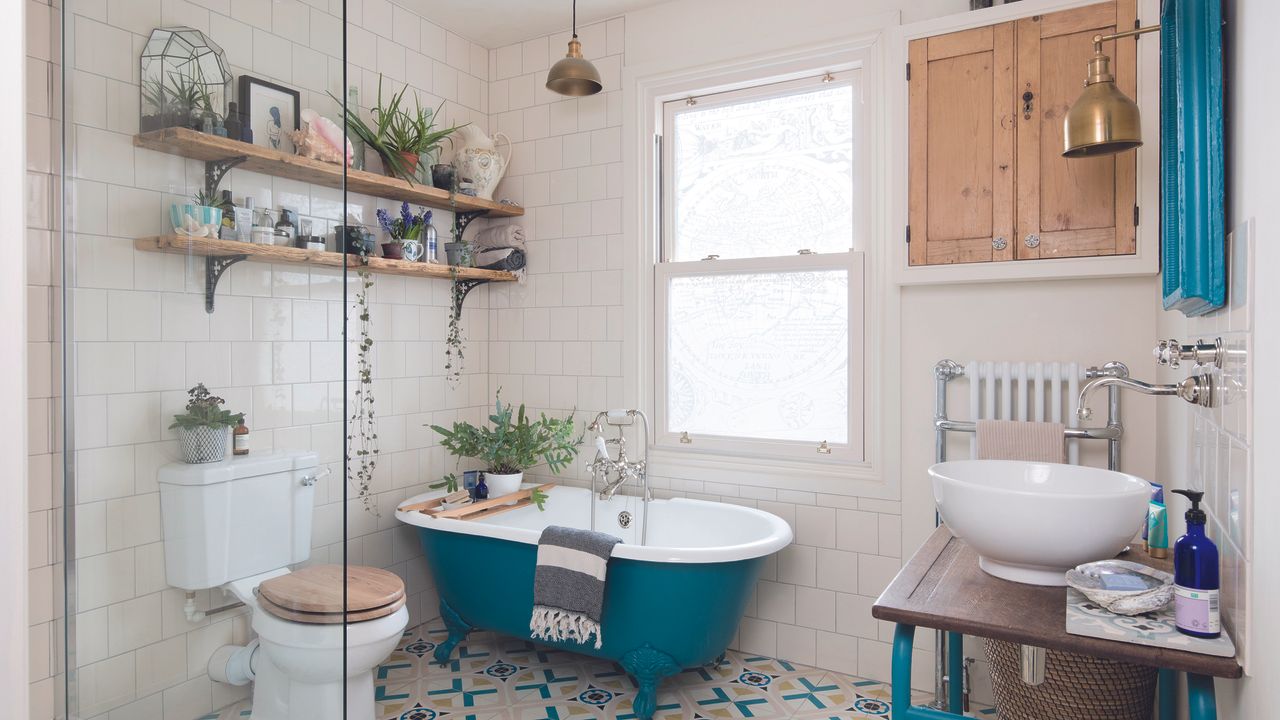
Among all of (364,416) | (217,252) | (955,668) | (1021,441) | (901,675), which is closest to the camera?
(217,252)

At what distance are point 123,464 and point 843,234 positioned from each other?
2.61 m

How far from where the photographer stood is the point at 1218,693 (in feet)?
4.59

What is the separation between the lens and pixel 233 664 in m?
1.36

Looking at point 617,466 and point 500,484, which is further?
point 500,484

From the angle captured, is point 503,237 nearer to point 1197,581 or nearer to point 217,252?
point 217,252

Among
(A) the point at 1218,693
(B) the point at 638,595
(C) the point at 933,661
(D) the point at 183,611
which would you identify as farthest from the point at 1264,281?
(C) the point at 933,661

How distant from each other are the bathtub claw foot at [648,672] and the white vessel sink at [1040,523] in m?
1.37

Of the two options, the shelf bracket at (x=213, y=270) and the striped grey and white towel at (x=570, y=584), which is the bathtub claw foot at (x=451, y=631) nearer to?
the striped grey and white towel at (x=570, y=584)

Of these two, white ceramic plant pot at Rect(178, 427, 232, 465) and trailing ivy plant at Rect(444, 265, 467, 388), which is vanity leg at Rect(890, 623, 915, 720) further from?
trailing ivy plant at Rect(444, 265, 467, 388)

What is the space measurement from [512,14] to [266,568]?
293 cm

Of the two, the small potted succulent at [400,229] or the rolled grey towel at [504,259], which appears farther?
the rolled grey towel at [504,259]

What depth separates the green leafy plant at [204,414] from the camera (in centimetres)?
133

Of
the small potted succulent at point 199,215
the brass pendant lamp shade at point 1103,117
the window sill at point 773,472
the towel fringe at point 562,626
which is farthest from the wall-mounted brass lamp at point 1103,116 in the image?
the towel fringe at point 562,626

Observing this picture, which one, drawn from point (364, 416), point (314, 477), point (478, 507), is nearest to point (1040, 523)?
point (314, 477)
